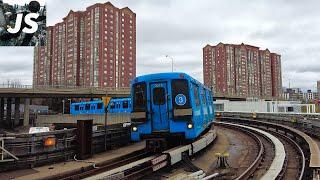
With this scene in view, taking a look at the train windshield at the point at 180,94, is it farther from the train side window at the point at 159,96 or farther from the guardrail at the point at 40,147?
the guardrail at the point at 40,147

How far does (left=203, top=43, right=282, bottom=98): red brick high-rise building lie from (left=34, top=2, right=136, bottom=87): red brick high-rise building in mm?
26156

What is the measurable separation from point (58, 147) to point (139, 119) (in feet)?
11.4

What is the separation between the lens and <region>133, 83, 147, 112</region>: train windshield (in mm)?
14492

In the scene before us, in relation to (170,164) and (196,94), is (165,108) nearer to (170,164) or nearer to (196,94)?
(196,94)

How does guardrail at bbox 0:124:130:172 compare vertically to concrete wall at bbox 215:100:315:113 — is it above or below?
below

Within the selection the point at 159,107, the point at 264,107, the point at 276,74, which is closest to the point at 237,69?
the point at 276,74

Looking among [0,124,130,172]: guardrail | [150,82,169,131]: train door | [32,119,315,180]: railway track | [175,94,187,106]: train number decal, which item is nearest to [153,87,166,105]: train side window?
[150,82,169,131]: train door

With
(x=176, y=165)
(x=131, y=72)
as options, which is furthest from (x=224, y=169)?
(x=131, y=72)

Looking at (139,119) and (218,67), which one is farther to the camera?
(218,67)

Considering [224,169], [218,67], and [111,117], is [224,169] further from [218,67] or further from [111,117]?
[218,67]

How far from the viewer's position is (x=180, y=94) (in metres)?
14.2

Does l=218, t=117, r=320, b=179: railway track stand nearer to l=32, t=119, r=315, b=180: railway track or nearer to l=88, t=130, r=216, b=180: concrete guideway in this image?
l=32, t=119, r=315, b=180: railway track

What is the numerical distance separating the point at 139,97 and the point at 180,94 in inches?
66.5

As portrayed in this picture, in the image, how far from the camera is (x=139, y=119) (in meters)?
14.4
